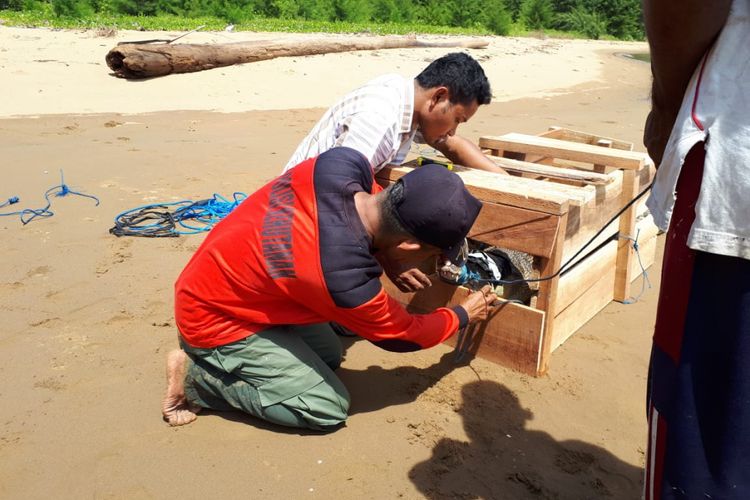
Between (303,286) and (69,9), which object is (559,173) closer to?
(303,286)

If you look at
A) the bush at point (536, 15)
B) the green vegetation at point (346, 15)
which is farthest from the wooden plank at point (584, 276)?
the bush at point (536, 15)

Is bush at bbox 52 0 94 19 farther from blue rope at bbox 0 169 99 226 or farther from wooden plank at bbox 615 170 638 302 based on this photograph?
wooden plank at bbox 615 170 638 302

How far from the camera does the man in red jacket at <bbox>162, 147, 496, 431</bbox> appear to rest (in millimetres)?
2438

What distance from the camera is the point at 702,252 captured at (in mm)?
1431

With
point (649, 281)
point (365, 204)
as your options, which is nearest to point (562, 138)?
point (649, 281)

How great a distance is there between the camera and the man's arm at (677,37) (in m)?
1.34

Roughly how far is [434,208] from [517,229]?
3.42 feet

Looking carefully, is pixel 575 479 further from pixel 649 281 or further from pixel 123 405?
pixel 649 281

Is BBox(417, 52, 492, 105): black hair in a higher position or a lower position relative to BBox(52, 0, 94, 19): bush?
higher

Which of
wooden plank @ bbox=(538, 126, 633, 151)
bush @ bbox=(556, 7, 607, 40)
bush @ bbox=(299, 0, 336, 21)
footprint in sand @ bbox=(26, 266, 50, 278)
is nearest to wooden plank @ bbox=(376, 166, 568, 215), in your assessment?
wooden plank @ bbox=(538, 126, 633, 151)

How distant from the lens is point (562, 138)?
5.31m

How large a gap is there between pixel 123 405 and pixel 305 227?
128 cm

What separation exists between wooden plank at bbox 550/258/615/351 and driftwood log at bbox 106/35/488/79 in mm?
9390

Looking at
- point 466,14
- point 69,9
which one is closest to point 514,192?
point 69,9
